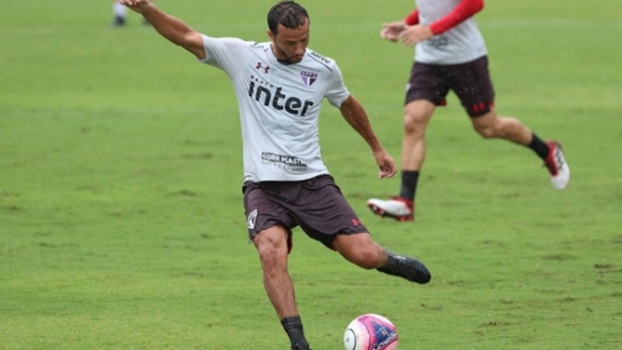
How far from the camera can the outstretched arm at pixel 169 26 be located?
7.94 meters

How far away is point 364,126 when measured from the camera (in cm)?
883

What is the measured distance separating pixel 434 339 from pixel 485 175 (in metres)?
7.24

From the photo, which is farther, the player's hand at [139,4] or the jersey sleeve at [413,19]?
the jersey sleeve at [413,19]

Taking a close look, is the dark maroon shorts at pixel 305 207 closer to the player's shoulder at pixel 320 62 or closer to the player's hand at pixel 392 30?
the player's shoulder at pixel 320 62

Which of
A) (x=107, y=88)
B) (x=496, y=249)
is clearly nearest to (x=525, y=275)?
(x=496, y=249)

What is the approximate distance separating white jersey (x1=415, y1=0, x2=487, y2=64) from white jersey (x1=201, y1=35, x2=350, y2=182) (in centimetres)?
480

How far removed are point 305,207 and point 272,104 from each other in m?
0.68

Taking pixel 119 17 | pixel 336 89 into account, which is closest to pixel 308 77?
pixel 336 89

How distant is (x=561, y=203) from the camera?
13.7 m

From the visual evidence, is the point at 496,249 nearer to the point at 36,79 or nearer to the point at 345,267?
the point at 345,267

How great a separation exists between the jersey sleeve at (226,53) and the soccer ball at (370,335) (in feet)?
5.92

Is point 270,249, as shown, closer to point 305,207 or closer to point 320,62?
point 305,207

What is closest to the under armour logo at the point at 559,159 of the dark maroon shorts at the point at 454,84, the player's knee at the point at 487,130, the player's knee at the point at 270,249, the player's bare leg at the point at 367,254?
the player's knee at the point at 487,130

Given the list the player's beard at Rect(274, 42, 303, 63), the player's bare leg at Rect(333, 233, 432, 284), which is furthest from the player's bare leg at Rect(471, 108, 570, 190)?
the player's beard at Rect(274, 42, 303, 63)
